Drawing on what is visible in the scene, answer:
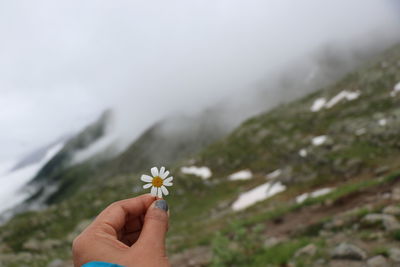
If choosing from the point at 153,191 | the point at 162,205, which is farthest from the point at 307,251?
the point at 162,205

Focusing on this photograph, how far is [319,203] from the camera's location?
22703 mm

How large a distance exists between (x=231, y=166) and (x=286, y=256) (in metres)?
79.8

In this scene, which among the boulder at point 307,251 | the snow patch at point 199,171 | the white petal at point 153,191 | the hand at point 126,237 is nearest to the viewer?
the hand at point 126,237

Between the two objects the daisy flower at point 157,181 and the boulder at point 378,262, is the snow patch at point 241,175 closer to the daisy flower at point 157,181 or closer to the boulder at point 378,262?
the boulder at point 378,262

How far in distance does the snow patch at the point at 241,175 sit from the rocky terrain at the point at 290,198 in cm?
56

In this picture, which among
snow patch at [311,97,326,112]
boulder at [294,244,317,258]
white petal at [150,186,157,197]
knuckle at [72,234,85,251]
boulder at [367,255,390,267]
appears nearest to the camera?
knuckle at [72,234,85,251]

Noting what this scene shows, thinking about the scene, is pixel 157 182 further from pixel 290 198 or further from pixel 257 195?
pixel 257 195

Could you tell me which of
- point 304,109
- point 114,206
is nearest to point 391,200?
point 114,206

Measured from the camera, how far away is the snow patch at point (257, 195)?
1909 inches

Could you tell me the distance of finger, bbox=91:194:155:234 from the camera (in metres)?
3.67

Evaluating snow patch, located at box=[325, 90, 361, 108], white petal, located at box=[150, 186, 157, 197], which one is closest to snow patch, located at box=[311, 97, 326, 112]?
snow patch, located at box=[325, 90, 361, 108]

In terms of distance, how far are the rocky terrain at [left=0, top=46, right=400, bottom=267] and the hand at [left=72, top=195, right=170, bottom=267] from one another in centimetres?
879

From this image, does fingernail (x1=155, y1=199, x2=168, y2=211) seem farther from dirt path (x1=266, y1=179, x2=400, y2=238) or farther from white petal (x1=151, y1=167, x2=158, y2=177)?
dirt path (x1=266, y1=179, x2=400, y2=238)

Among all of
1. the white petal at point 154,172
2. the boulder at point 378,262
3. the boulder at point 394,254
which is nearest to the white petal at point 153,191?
the white petal at point 154,172
